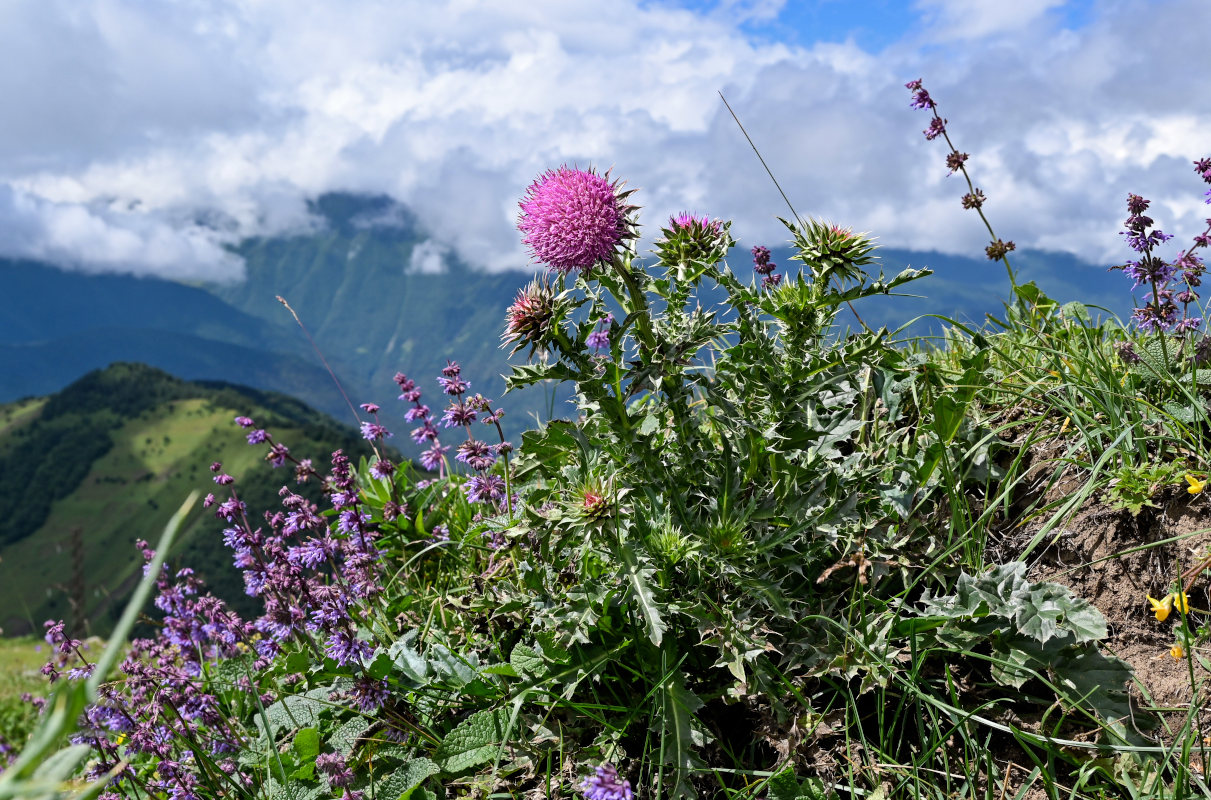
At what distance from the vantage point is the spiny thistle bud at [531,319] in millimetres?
3338

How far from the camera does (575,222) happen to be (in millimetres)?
3344

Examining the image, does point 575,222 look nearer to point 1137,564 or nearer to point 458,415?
point 458,415

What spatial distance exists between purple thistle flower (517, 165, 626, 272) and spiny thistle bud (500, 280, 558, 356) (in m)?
0.15

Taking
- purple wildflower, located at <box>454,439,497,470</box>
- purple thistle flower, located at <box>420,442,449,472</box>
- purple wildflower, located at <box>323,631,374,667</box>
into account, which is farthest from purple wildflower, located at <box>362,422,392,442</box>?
purple wildflower, located at <box>323,631,374,667</box>

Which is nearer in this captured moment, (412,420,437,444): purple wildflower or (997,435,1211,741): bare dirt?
(997,435,1211,741): bare dirt

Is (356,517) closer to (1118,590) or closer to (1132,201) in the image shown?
(1118,590)

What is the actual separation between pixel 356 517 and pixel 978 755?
3.64m

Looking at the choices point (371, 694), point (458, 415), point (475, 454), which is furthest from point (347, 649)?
point (458, 415)

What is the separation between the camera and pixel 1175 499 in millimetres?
3836

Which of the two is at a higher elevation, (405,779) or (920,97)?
(920,97)

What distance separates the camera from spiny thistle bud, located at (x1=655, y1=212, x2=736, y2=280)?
3.74 metres

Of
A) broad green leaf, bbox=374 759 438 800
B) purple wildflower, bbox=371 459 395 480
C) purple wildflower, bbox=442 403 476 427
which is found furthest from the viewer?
purple wildflower, bbox=371 459 395 480

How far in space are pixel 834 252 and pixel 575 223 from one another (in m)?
1.21

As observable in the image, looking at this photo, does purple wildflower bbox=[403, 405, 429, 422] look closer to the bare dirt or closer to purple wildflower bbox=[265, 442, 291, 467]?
purple wildflower bbox=[265, 442, 291, 467]
